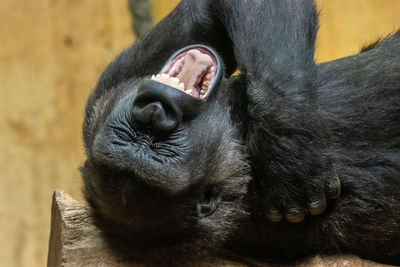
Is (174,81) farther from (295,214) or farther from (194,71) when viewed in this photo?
(295,214)

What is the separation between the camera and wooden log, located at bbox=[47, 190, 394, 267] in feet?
9.32

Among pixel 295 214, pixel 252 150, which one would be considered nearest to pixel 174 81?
pixel 252 150

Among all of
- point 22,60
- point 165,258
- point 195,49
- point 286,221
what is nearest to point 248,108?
point 195,49

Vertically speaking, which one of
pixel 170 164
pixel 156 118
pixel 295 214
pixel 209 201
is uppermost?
pixel 156 118

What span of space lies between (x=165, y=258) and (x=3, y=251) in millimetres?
3397

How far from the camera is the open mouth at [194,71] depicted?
2.77 metres

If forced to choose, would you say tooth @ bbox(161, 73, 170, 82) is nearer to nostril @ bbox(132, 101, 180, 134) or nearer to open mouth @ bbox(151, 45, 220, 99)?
open mouth @ bbox(151, 45, 220, 99)

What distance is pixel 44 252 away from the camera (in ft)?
19.5

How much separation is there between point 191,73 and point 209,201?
597 millimetres

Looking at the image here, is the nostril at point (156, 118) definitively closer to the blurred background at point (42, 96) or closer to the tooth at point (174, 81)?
the tooth at point (174, 81)

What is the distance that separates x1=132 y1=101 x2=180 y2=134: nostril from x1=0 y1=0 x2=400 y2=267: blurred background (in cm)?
323

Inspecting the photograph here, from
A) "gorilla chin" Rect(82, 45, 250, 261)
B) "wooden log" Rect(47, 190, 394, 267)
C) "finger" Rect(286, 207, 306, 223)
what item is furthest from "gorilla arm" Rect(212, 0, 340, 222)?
"wooden log" Rect(47, 190, 394, 267)

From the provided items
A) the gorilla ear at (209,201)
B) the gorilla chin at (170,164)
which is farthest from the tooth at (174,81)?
the gorilla ear at (209,201)

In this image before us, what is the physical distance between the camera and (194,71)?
2773 mm
